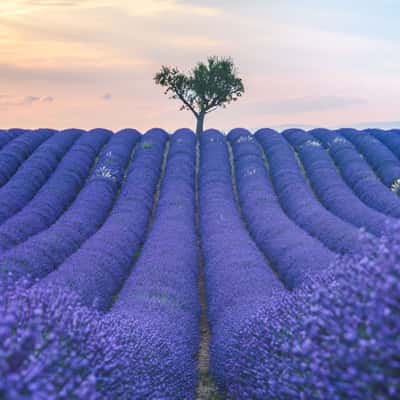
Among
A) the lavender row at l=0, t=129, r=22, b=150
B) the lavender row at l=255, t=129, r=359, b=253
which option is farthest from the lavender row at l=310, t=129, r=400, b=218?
the lavender row at l=0, t=129, r=22, b=150

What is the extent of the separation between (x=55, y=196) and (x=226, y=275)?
10.9 m

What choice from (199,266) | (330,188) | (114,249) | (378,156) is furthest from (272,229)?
(378,156)

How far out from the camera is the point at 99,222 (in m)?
18.5

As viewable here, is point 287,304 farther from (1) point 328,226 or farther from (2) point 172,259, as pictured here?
(1) point 328,226

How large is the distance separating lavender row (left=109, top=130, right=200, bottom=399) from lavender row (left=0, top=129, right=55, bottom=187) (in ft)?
29.8

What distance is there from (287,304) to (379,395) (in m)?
3.29

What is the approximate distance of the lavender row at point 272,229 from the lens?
1151cm

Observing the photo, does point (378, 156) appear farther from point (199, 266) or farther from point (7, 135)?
point (7, 135)

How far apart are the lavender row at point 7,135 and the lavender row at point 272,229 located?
481 inches

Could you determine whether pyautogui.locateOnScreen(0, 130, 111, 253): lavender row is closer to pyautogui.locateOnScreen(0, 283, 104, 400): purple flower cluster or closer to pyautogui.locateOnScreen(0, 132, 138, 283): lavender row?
pyautogui.locateOnScreen(0, 132, 138, 283): lavender row

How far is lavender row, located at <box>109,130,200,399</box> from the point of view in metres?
6.75

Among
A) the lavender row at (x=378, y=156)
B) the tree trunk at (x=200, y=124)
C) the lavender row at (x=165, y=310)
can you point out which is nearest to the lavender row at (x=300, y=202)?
the lavender row at (x=165, y=310)

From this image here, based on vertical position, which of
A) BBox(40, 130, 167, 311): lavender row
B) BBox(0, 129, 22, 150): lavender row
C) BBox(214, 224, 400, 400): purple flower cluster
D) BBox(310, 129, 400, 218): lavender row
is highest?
BBox(214, 224, 400, 400): purple flower cluster

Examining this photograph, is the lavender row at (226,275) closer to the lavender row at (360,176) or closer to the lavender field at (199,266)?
the lavender field at (199,266)
